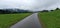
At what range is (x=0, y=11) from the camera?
3068 inches

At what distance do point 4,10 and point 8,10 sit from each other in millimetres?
2449

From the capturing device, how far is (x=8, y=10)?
257 feet

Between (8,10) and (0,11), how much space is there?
3804mm

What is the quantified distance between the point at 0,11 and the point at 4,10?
237 centimetres

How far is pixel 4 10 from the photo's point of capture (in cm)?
7956
